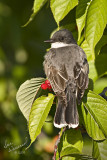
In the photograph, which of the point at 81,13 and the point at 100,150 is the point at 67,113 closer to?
the point at 100,150

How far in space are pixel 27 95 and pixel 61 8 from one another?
0.79 metres

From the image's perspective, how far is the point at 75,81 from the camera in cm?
317

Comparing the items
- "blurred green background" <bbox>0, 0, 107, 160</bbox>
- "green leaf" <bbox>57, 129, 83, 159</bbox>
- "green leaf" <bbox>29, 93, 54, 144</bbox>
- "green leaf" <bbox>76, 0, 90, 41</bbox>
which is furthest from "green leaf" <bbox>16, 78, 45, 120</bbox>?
"blurred green background" <bbox>0, 0, 107, 160</bbox>

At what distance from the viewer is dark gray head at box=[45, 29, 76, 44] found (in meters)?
3.43

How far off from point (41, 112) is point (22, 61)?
7.56 ft

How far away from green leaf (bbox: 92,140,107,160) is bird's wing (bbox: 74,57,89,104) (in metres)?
0.42

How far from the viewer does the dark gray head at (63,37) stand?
3.43 metres

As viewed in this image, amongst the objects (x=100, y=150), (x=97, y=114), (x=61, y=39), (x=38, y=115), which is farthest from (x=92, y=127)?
(x=61, y=39)

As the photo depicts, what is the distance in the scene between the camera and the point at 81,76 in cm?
315

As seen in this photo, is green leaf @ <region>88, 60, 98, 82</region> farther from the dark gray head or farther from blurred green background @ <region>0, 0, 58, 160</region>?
blurred green background @ <region>0, 0, 58, 160</region>

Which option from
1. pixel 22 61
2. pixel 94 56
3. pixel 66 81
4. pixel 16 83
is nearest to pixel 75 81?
pixel 66 81

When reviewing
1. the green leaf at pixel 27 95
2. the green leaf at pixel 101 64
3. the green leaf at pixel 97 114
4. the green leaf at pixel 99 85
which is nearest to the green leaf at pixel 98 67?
the green leaf at pixel 101 64

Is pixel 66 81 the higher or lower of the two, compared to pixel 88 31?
lower

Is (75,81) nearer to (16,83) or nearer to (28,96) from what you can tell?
(28,96)
